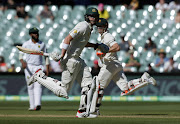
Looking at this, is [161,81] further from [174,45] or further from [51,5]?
[51,5]

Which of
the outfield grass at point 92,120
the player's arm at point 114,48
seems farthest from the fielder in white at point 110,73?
the outfield grass at point 92,120

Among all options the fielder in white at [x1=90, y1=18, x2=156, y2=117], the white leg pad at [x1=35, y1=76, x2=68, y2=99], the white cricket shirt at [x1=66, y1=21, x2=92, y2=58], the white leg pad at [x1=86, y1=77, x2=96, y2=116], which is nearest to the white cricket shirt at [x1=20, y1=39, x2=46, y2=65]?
the fielder in white at [x1=90, y1=18, x2=156, y2=117]

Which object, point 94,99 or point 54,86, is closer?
point 54,86

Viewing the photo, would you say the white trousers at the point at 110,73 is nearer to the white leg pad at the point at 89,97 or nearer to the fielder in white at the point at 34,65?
the white leg pad at the point at 89,97

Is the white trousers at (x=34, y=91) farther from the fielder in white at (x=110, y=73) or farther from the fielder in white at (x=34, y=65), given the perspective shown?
the fielder in white at (x=110, y=73)

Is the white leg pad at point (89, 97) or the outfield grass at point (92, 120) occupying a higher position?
the white leg pad at point (89, 97)

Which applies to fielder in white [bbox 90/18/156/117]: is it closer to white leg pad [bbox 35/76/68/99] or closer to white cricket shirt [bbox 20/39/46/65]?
white leg pad [bbox 35/76/68/99]

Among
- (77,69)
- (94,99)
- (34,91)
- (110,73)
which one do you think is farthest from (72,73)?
(34,91)

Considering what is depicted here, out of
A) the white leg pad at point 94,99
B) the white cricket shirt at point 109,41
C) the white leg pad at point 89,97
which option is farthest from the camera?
the white cricket shirt at point 109,41

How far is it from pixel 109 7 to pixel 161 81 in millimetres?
5107

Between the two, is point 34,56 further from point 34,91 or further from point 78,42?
point 78,42

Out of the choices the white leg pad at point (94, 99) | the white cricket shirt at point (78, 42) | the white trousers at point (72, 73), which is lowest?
the white leg pad at point (94, 99)

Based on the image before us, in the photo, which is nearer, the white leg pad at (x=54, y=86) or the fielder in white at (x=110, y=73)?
the white leg pad at (x=54, y=86)

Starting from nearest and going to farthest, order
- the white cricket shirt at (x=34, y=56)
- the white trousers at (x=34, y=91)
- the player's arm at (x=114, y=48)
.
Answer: the player's arm at (x=114, y=48) → the white trousers at (x=34, y=91) → the white cricket shirt at (x=34, y=56)
